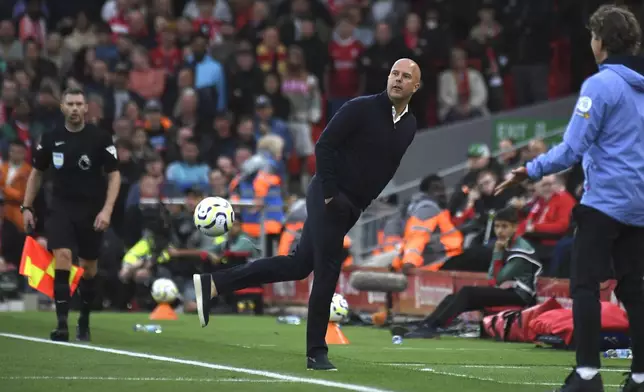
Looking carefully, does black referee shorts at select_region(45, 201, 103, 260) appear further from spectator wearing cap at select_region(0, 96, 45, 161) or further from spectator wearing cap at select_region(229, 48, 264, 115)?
spectator wearing cap at select_region(229, 48, 264, 115)

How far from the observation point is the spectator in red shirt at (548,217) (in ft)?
58.4

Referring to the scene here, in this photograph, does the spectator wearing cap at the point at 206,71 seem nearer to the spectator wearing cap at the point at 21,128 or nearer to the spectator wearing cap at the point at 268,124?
the spectator wearing cap at the point at 268,124

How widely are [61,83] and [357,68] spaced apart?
16.6 ft

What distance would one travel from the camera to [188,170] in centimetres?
2366

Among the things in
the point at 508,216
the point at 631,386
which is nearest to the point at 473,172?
the point at 508,216

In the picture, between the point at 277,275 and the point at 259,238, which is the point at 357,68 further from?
the point at 277,275

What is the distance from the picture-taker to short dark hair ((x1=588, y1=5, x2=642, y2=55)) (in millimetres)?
8430

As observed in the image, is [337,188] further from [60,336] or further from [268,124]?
[268,124]

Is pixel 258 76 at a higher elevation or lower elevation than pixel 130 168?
higher

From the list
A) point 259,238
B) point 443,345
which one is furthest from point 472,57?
point 443,345

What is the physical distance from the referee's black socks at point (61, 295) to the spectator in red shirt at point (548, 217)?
6646 millimetres

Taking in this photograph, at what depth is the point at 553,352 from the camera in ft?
43.0

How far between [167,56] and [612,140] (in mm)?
18221

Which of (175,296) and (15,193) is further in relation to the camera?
(15,193)
